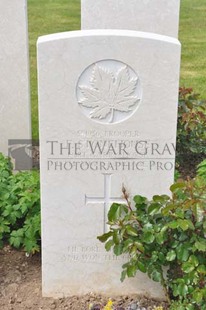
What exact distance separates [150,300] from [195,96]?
2.20 metres

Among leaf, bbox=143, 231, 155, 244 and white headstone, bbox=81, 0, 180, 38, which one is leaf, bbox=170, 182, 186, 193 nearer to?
leaf, bbox=143, 231, 155, 244

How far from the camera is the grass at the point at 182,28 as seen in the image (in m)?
8.33

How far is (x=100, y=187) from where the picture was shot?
10.8 ft

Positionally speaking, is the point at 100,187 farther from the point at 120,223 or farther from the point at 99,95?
the point at 99,95

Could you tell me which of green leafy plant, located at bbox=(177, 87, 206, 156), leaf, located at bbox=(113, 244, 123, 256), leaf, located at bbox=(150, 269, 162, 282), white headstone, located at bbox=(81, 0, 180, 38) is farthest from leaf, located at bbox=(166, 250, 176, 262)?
white headstone, located at bbox=(81, 0, 180, 38)

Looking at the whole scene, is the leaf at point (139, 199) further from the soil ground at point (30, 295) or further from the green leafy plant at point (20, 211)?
the green leafy plant at point (20, 211)

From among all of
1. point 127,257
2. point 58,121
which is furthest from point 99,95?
point 127,257

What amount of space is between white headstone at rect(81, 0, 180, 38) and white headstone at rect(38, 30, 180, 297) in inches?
79.4

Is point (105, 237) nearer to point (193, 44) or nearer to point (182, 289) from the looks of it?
point (182, 289)

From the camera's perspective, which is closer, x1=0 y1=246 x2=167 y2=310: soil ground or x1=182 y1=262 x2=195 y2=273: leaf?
x1=182 y1=262 x2=195 y2=273: leaf

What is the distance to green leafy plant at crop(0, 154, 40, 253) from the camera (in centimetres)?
379

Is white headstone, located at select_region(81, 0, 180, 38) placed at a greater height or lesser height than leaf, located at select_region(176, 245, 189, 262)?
greater

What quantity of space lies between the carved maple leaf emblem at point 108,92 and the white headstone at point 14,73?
1871 mm

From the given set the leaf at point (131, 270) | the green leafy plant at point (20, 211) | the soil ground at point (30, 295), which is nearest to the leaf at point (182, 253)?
the leaf at point (131, 270)
